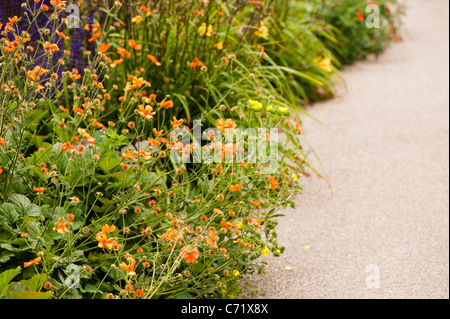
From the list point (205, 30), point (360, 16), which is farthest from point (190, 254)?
point (360, 16)

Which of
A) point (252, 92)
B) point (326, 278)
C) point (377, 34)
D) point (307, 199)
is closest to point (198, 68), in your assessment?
point (252, 92)

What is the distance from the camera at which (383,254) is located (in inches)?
105

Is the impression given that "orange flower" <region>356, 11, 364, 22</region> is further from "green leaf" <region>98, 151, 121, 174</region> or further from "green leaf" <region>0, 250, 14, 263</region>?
"green leaf" <region>0, 250, 14, 263</region>

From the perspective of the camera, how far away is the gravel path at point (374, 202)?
8.02 feet

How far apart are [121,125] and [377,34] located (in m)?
4.02

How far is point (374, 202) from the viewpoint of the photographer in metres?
3.19


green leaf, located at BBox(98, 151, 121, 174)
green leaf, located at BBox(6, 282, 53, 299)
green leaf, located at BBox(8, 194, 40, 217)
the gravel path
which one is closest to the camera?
green leaf, located at BBox(6, 282, 53, 299)

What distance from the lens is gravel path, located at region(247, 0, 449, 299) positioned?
2445 mm

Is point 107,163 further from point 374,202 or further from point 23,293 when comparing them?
point 374,202

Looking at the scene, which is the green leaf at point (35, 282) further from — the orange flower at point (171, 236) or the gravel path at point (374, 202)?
the gravel path at point (374, 202)

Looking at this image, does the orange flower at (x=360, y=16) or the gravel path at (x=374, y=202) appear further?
the orange flower at (x=360, y=16)

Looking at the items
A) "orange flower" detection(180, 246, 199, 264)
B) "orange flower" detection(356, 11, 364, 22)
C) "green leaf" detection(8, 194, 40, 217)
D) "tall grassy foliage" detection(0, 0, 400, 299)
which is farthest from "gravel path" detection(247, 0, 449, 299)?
"green leaf" detection(8, 194, 40, 217)

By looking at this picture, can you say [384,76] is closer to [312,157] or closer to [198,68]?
[312,157]

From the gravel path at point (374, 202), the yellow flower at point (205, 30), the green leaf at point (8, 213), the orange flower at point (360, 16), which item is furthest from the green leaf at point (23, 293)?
the orange flower at point (360, 16)
